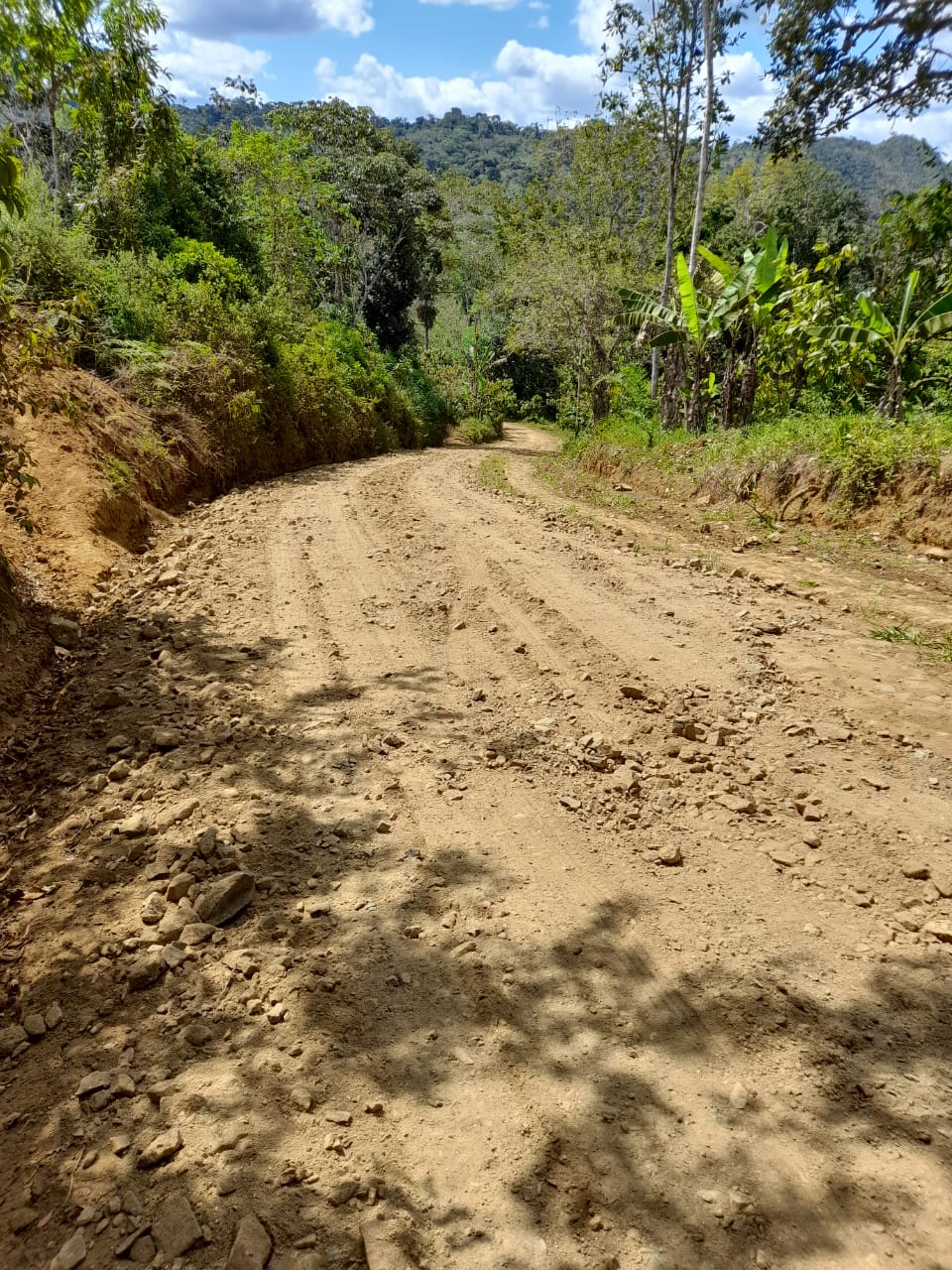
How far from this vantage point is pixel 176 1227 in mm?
1829

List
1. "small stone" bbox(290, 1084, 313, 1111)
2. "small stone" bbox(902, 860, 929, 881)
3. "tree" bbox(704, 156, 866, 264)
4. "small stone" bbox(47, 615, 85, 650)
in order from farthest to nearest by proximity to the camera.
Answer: "tree" bbox(704, 156, 866, 264)
"small stone" bbox(47, 615, 85, 650)
"small stone" bbox(902, 860, 929, 881)
"small stone" bbox(290, 1084, 313, 1111)

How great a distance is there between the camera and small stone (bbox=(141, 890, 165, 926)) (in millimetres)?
2811

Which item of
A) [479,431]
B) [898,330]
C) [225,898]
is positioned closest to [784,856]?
[225,898]

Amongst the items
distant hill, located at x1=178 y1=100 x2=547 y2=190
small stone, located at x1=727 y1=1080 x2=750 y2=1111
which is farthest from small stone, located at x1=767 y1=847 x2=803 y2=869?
distant hill, located at x1=178 y1=100 x2=547 y2=190

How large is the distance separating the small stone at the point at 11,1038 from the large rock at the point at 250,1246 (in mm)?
1032

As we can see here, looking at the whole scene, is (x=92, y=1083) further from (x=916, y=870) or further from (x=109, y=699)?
(x=916, y=870)

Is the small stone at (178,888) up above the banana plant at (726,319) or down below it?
below

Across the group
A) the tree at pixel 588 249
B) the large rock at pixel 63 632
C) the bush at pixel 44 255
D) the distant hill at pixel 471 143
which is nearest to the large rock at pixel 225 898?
the large rock at pixel 63 632

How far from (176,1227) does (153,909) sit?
1202 mm

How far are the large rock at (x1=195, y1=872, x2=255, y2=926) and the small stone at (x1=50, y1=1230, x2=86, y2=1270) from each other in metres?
1.06

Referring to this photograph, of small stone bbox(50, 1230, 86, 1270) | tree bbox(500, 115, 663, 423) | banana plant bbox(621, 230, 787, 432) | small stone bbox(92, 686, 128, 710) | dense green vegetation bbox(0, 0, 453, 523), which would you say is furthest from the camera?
tree bbox(500, 115, 663, 423)

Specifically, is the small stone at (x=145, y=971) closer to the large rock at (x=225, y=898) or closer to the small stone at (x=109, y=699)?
the large rock at (x=225, y=898)

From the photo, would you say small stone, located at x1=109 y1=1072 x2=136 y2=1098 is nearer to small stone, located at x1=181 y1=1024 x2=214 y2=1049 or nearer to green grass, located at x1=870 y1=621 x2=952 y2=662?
small stone, located at x1=181 y1=1024 x2=214 y2=1049

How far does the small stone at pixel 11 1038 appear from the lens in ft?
7.71
